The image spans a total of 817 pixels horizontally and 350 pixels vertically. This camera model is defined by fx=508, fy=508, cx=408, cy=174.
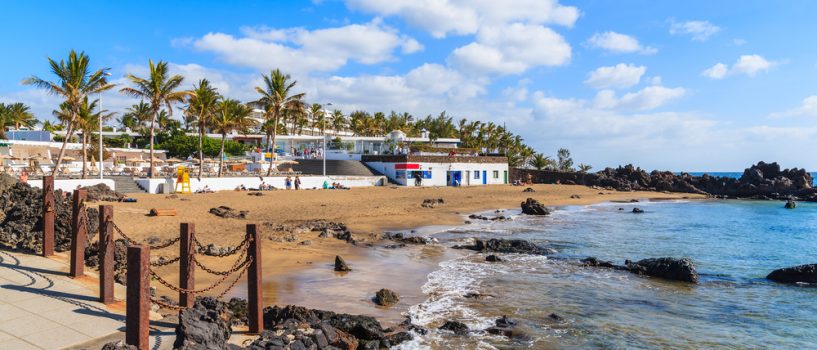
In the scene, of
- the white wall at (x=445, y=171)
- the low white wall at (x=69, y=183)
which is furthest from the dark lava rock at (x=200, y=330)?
the white wall at (x=445, y=171)

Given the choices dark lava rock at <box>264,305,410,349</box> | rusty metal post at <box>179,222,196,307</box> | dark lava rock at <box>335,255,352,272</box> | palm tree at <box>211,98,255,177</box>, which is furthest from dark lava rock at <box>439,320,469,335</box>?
palm tree at <box>211,98,255,177</box>

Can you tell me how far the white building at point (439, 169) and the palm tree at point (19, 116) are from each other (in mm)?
51977

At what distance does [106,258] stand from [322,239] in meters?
11.7

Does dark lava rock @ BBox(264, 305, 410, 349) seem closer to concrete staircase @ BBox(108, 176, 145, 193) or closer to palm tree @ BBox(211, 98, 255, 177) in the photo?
concrete staircase @ BBox(108, 176, 145, 193)

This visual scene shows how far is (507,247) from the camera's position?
2050cm

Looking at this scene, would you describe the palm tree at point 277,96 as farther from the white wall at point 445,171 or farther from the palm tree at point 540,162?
the palm tree at point 540,162

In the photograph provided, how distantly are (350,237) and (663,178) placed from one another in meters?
67.3

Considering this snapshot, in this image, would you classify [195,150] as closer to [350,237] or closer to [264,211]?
[264,211]

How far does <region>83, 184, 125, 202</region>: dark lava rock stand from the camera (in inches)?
994

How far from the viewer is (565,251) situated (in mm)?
20922

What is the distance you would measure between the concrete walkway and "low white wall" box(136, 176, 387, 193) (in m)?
23.6

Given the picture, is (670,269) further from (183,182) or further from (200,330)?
(183,182)

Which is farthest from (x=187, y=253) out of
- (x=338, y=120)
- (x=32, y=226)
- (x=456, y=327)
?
(x=338, y=120)

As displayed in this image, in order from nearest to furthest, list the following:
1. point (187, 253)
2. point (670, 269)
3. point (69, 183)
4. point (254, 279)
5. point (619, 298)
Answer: point (254, 279)
point (187, 253)
point (619, 298)
point (670, 269)
point (69, 183)
